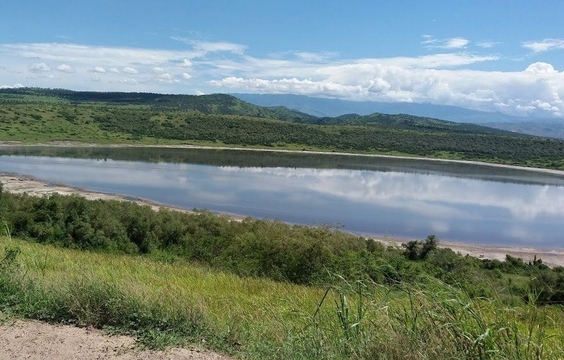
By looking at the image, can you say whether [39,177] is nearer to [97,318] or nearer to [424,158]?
[97,318]

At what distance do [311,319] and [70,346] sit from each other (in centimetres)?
203

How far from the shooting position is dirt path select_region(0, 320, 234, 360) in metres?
3.56

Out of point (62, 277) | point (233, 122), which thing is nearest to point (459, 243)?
point (62, 277)

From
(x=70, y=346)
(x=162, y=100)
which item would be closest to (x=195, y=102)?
(x=162, y=100)

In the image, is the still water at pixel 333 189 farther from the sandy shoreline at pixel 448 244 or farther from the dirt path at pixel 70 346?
the dirt path at pixel 70 346

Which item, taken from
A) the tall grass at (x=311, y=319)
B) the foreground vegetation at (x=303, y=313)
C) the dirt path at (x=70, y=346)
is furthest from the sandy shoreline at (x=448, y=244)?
the dirt path at (x=70, y=346)

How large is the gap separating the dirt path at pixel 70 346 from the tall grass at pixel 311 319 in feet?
0.43

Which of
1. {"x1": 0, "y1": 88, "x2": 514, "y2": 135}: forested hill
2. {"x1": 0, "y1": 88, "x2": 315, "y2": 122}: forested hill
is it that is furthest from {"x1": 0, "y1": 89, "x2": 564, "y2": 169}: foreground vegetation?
{"x1": 0, "y1": 88, "x2": 315, "y2": 122}: forested hill

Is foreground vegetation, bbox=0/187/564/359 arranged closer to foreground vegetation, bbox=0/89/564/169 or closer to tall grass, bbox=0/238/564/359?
tall grass, bbox=0/238/564/359

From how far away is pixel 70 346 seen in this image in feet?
12.2

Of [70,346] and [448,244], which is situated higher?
[70,346]

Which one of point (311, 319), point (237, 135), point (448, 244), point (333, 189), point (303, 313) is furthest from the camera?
point (237, 135)

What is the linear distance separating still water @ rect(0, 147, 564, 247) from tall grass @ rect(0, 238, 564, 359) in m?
25.1

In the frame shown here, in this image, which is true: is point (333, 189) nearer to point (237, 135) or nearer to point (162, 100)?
point (237, 135)
